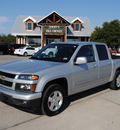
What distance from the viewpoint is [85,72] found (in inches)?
175

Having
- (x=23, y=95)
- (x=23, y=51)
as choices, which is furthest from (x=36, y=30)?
(x=23, y=95)

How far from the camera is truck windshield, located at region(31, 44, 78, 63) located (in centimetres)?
437

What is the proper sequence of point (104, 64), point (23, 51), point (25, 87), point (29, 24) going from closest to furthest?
point (25, 87)
point (104, 64)
point (23, 51)
point (29, 24)

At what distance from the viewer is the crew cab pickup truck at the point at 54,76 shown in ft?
11.1

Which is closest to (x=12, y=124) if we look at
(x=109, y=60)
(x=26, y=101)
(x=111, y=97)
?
(x=26, y=101)

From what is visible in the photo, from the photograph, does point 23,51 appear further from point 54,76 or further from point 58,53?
point 54,76

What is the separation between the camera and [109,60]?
5.55m

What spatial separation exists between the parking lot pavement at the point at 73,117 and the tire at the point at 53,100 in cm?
15

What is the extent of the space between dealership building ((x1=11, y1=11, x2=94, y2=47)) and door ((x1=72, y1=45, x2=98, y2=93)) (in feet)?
74.0

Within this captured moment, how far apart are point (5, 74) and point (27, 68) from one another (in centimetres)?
52

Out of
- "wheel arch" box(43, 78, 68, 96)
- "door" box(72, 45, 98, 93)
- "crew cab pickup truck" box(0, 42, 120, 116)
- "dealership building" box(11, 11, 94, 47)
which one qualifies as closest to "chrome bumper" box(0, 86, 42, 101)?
"crew cab pickup truck" box(0, 42, 120, 116)

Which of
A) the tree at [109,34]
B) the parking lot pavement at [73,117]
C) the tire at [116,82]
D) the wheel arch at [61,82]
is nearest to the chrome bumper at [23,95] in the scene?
the wheel arch at [61,82]

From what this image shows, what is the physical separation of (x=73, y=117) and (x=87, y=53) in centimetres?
190

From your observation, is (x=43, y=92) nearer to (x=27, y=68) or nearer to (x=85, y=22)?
(x=27, y=68)
